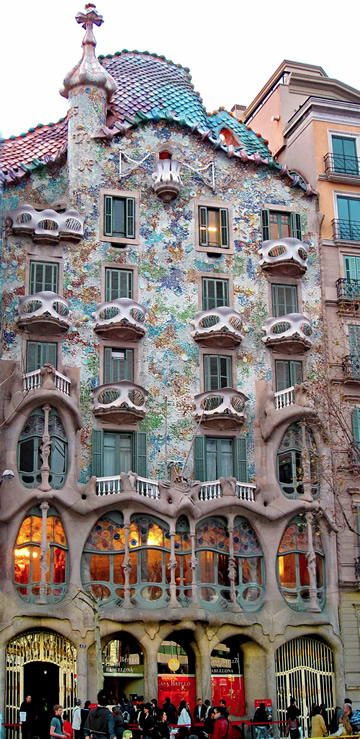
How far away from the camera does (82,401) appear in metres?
38.1

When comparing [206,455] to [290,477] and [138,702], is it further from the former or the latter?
[138,702]

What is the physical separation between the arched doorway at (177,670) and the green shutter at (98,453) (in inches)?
249

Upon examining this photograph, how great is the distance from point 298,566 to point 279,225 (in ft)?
46.3

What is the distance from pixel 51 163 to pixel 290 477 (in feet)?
51.5

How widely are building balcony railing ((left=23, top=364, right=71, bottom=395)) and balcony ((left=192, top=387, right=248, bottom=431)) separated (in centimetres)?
503

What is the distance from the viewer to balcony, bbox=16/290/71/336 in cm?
3797

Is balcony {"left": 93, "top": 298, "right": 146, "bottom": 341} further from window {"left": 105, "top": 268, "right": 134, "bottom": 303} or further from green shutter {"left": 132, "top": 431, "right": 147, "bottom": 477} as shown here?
green shutter {"left": 132, "top": 431, "right": 147, "bottom": 477}

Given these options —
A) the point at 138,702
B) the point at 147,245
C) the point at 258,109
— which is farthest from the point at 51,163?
the point at 138,702

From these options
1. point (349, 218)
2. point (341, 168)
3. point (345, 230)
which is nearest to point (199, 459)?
point (345, 230)

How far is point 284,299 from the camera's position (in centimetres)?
4200

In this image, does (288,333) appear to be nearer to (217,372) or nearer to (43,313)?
(217,372)

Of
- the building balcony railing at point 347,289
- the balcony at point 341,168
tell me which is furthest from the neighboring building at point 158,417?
the balcony at point 341,168

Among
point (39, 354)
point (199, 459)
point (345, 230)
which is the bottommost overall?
point (199, 459)

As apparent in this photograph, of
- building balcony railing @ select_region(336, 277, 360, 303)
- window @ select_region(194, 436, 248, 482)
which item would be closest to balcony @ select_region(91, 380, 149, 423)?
window @ select_region(194, 436, 248, 482)
